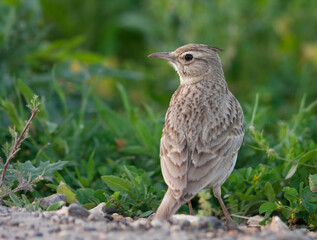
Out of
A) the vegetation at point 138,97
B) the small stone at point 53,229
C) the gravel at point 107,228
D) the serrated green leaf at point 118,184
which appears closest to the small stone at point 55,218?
the gravel at point 107,228

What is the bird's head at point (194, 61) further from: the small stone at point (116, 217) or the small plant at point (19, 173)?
the small stone at point (116, 217)

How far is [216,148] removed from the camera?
4.54 meters

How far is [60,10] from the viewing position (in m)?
9.65

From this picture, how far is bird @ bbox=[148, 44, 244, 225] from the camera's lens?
13.8 feet

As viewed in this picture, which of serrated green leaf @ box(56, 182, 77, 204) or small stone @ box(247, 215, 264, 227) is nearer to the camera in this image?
small stone @ box(247, 215, 264, 227)

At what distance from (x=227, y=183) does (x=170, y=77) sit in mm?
3925

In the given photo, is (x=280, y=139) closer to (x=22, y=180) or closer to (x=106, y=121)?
(x=106, y=121)

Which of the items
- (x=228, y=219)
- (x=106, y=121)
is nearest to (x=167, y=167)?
(x=228, y=219)

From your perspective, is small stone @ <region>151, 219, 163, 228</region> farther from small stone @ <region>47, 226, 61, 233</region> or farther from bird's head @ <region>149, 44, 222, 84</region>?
bird's head @ <region>149, 44, 222, 84</region>

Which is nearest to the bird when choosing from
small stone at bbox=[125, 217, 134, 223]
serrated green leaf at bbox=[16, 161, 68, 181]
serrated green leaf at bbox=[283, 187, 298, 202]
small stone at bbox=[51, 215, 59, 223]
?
small stone at bbox=[125, 217, 134, 223]

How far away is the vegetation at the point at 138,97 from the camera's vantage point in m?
4.77

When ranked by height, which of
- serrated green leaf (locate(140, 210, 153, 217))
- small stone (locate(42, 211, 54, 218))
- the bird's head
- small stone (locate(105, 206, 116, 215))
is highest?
the bird's head

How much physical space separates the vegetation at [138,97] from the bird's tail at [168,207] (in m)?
0.22

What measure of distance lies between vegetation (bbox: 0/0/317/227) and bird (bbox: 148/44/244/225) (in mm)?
223
